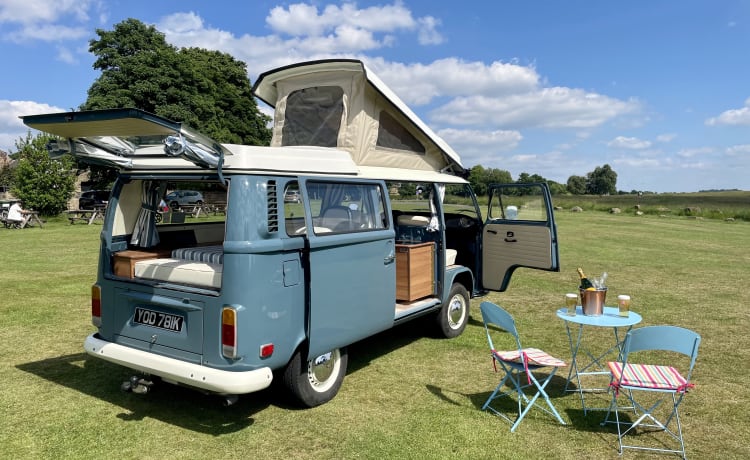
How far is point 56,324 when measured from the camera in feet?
23.9

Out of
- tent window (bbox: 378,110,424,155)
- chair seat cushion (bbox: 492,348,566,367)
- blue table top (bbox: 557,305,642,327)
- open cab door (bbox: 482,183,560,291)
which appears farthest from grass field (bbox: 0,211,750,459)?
tent window (bbox: 378,110,424,155)

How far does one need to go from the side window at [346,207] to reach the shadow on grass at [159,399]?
165 centimetres

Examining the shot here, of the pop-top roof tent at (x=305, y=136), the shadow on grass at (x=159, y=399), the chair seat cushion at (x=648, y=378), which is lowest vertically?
the shadow on grass at (x=159, y=399)

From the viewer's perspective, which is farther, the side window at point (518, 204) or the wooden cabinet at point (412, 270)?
the side window at point (518, 204)

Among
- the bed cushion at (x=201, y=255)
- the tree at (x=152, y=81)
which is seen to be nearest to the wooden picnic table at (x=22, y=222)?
the tree at (x=152, y=81)

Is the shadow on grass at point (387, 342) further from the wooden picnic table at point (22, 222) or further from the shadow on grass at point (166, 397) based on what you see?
the wooden picnic table at point (22, 222)

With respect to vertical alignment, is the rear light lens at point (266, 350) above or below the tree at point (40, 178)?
below

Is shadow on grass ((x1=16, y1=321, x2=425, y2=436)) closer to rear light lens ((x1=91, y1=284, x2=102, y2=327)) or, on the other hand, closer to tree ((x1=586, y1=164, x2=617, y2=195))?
rear light lens ((x1=91, y1=284, x2=102, y2=327))

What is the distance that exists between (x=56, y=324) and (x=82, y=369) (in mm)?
2098

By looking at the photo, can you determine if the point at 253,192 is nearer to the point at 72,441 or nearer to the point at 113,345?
the point at 113,345

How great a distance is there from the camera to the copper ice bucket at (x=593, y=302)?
4750 mm

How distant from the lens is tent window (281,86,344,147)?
6031 mm

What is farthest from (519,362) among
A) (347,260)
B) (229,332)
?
(229,332)

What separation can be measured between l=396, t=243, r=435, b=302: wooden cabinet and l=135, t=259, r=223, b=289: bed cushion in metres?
2.28
